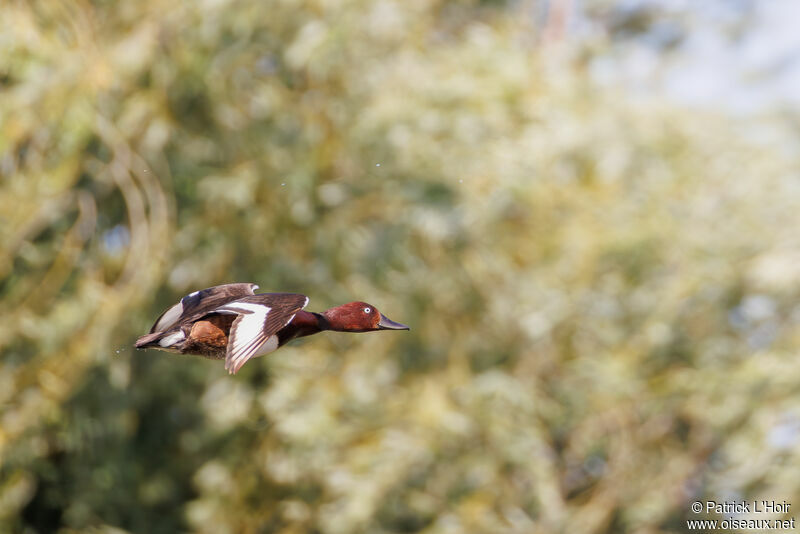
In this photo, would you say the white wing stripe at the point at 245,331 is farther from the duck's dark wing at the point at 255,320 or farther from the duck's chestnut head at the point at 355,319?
the duck's chestnut head at the point at 355,319

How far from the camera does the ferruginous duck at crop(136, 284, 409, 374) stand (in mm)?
1300

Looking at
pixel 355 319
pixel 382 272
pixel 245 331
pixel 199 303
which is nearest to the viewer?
pixel 245 331

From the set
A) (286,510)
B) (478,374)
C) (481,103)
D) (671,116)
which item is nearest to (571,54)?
(671,116)

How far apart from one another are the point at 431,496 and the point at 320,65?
2.54m

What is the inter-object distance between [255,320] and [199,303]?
253 mm

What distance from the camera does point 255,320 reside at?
1.33 meters

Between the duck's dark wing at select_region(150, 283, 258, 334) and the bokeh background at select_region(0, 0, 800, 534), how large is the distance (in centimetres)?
298

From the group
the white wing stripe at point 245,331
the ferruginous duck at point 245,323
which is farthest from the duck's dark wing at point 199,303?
the white wing stripe at point 245,331

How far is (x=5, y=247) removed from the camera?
454cm

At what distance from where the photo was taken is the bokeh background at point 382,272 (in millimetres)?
4754

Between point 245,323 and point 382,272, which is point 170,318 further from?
point 382,272

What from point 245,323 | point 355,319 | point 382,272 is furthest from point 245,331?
point 382,272

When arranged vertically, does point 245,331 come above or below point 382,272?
above

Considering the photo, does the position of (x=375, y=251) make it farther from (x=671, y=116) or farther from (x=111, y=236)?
(x=671, y=116)
